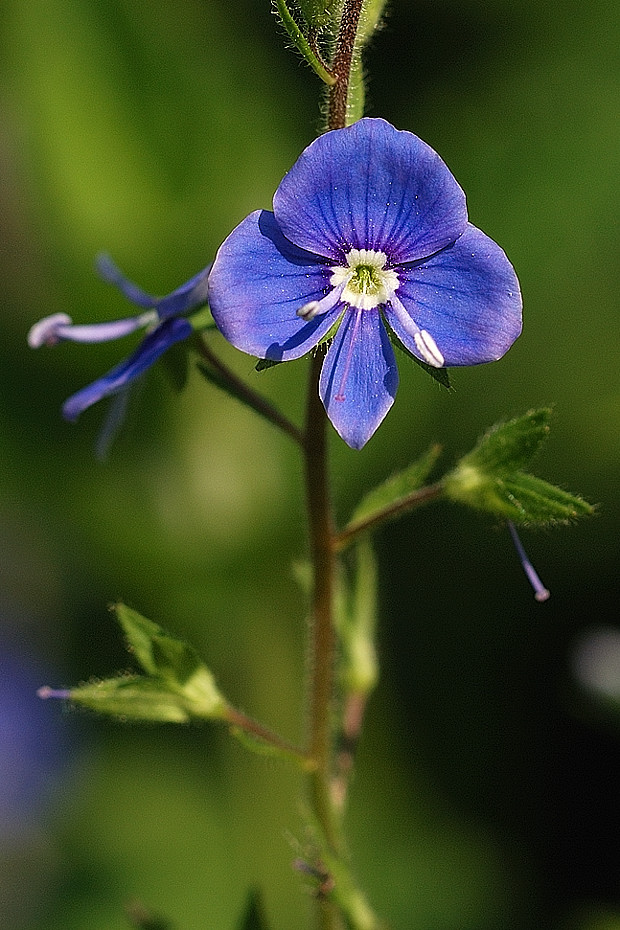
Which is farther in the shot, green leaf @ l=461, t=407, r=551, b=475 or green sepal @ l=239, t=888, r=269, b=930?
green sepal @ l=239, t=888, r=269, b=930

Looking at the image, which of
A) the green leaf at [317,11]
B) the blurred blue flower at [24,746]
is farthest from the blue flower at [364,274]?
the blurred blue flower at [24,746]

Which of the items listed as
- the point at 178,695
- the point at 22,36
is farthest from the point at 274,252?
the point at 22,36

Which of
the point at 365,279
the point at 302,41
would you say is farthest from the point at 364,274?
the point at 302,41

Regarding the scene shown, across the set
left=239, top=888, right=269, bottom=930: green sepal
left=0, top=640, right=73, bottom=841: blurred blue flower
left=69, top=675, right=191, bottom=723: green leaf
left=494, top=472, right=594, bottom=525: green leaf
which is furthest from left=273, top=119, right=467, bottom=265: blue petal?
left=0, top=640, right=73, bottom=841: blurred blue flower

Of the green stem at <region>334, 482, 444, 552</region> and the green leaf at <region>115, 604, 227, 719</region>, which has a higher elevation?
the green stem at <region>334, 482, 444, 552</region>

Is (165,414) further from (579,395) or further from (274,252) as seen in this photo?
(274,252)

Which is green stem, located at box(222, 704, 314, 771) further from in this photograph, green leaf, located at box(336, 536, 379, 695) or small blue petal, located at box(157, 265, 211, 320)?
small blue petal, located at box(157, 265, 211, 320)

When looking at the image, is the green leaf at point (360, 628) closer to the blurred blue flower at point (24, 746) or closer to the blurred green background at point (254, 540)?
the blurred green background at point (254, 540)
